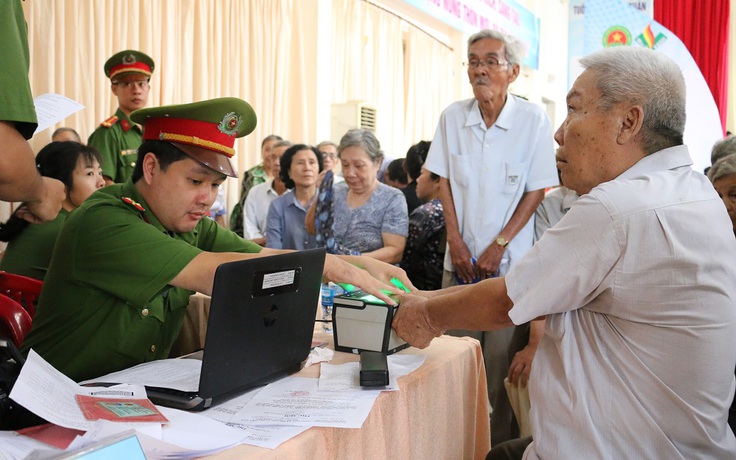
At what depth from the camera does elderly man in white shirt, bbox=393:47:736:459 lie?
44.7 inches

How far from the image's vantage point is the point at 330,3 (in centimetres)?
651

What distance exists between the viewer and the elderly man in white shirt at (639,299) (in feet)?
3.72

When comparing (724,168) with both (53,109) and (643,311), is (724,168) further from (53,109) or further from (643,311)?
(53,109)

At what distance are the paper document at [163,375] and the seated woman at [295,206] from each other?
2158mm

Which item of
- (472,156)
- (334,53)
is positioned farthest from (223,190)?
(472,156)

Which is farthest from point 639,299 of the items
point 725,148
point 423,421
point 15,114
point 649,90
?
point 725,148

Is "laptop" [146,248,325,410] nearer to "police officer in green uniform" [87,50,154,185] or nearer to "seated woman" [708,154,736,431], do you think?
"seated woman" [708,154,736,431]

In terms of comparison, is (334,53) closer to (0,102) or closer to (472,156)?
(472,156)

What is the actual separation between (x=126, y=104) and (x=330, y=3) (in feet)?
11.4

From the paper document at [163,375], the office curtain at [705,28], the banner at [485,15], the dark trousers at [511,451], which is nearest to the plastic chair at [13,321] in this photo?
the paper document at [163,375]

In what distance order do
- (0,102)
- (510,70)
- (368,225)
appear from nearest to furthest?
(0,102) → (510,70) → (368,225)

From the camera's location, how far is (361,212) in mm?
3264

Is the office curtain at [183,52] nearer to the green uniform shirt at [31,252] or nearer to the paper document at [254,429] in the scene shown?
the green uniform shirt at [31,252]

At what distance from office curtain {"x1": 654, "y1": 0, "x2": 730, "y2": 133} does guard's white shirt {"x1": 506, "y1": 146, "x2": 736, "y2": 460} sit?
8722mm
